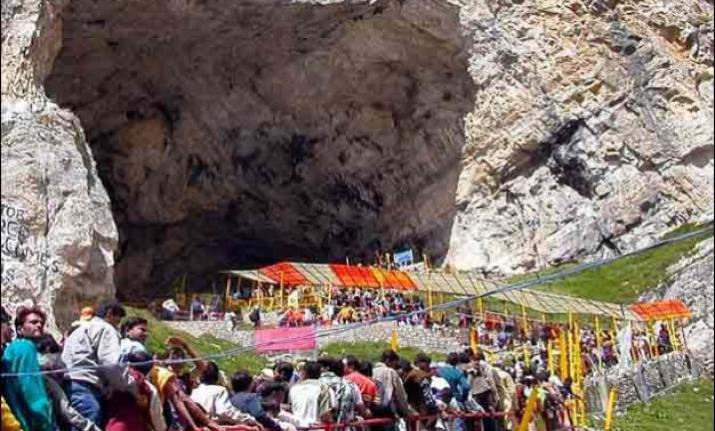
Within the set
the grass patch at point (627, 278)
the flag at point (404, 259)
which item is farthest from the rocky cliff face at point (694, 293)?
the flag at point (404, 259)

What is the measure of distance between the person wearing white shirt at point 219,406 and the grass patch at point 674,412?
6.85 m

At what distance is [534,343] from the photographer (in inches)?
982

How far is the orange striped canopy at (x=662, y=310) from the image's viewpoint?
2477 centimetres

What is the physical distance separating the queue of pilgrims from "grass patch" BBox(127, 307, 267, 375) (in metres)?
7.73

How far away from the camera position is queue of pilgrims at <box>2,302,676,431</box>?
7.83m

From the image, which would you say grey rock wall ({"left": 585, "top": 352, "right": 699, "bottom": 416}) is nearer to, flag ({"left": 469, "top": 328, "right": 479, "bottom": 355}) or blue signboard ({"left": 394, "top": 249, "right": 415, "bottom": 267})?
flag ({"left": 469, "top": 328, "right": 479, "bottom": 355})

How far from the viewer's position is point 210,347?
935 inches

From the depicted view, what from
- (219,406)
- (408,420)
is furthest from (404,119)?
(219,406)

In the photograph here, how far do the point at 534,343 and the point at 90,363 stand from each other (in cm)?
1778

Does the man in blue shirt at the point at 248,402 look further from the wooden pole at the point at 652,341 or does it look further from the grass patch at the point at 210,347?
the wooden pole at the point at 652,341

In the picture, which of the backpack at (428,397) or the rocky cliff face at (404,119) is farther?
the rocky cliff face at (404,119)

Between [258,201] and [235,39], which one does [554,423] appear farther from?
[258,201]

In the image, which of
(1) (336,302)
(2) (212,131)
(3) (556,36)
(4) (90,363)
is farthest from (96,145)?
(4) (90,363)

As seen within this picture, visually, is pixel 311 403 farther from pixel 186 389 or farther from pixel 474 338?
pixel 474 338
